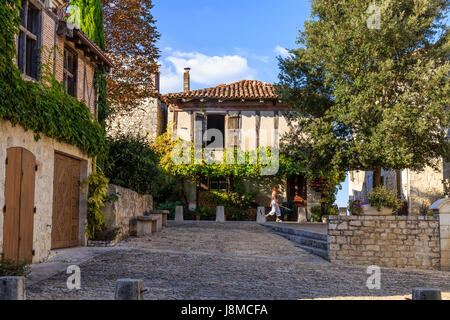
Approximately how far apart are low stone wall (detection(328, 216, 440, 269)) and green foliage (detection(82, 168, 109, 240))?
5470 millimetres

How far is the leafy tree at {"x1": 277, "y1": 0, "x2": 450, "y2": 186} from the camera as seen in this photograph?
515 inches

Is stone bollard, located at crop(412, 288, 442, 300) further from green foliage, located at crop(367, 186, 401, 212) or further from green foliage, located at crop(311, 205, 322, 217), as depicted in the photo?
green foliage, located at crop(311, 205, 322, 217)

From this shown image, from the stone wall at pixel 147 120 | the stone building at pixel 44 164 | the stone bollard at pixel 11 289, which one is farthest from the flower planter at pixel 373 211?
the stone wall at pixel 147 120

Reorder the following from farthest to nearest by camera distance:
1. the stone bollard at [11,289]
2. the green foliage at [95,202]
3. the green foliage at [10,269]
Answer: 1. the green foliage at [95,202]
2. the green foliage at [10,269]
3. the stone bollard at [11,289]

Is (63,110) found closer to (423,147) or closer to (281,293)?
(281,293)

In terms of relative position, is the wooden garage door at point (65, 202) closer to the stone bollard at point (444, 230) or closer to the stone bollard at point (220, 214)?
the stone bollard at point (444, 230)

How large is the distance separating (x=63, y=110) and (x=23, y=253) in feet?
10.1

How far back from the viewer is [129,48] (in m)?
17.2

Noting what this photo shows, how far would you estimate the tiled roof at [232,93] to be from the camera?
22.5 meters

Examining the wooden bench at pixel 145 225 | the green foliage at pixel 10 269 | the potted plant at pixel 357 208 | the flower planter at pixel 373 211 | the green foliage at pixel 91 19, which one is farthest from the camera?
the wooden bench at pixel 145 225

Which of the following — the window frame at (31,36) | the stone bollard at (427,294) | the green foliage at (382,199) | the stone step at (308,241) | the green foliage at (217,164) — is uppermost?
the window frame at (31,36)

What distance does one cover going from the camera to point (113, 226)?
37.5 feet

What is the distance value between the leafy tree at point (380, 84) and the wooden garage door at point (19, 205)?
863cm
